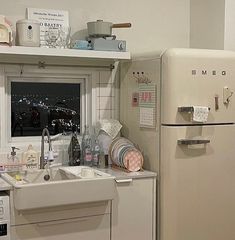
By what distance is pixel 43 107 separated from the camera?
367 centimetres

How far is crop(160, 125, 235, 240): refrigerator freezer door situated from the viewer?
10.7 ft

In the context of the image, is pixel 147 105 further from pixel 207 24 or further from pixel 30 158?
pixel 207 24

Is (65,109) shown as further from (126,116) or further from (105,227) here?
(105,227)

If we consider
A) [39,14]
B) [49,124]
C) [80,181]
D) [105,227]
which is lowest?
[105,227]

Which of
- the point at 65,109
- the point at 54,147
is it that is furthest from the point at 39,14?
the point at 54,147

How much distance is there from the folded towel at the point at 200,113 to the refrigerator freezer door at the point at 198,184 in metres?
0.09

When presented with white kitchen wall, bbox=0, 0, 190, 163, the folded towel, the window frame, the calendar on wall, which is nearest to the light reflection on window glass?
the window frame

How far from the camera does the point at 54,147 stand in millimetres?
3590

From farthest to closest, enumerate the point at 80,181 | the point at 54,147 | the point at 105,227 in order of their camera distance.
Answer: the point at 54,147
the point at 105,227
the point at 80,181

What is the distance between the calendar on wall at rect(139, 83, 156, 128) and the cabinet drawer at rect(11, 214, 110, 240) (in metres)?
0.76

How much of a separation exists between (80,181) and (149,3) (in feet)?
5.92

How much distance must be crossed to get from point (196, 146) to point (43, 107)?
1.25 m

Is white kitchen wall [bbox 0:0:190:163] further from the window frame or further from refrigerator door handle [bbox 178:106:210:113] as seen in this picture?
refrigerator door handle [bbox 178:106:210:113]

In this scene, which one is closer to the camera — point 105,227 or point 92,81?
point 105,227
